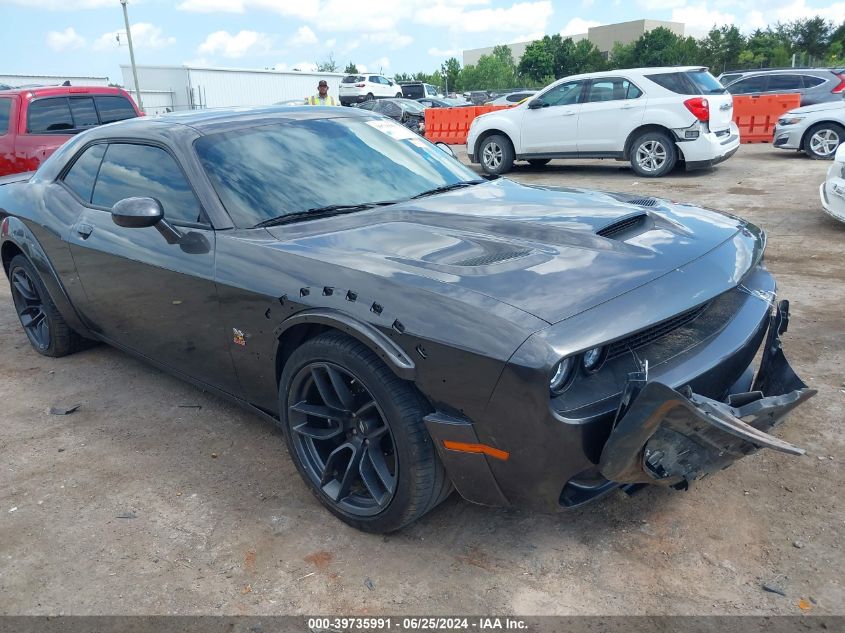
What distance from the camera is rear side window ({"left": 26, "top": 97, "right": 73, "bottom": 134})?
8.59m

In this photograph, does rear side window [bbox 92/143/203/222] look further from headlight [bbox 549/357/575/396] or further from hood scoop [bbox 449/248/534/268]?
headlight [bbox 549/357/575/396]

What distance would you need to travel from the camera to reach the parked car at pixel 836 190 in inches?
276

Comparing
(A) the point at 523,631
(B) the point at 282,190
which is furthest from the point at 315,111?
(A) the point at 523,631

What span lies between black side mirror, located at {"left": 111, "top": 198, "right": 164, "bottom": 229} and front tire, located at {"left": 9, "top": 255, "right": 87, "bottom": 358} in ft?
6.24

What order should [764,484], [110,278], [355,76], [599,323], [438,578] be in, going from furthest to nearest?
1. [355,76]
2. [110,278]
3. [764,484]
4. [438,578]
5. [599,323]

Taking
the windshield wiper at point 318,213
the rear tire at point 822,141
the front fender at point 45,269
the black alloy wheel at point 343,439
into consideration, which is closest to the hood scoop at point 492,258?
the black alloy wheel at point 343,439

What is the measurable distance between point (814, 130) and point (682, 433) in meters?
12.3

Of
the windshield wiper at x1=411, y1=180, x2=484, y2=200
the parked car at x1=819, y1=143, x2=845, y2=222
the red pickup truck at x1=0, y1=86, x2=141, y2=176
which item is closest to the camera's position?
the windshield wiper at x1=411, y1=180, x2=484, y2=200

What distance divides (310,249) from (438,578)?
4.42ft

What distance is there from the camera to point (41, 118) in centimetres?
868

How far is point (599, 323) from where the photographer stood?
2199 millimetres

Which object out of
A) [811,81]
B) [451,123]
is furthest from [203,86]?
[811,81]

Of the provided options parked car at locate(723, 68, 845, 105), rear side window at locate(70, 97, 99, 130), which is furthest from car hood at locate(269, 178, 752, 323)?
parked car at locate(723, 68, 845, 105)

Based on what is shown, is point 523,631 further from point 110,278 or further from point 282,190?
point 110,278
